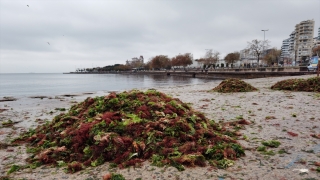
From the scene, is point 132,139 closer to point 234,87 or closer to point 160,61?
point 234,87

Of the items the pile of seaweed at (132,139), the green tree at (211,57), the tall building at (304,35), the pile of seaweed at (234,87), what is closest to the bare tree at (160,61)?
the green tree at (211,57)

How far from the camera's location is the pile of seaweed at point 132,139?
11.1 feet

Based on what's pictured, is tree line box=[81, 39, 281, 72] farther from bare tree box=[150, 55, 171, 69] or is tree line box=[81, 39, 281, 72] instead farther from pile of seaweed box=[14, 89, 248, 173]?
pile of seaweed box=[14, 89, 248, 173]

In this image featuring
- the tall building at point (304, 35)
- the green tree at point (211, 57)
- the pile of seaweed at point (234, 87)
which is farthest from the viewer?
the tall building at point (304, 35)

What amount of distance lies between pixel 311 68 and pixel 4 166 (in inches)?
1643

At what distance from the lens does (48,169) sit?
3.38 meters

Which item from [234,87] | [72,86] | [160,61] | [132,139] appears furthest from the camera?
[160,61]

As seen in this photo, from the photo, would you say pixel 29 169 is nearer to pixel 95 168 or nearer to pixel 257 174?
pixel 95 168

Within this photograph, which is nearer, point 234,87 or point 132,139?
point 132,139

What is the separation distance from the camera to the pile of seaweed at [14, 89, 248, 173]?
340cm

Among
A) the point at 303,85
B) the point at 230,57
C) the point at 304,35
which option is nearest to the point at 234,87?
the point at 303,85

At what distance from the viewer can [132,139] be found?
378 centimetres

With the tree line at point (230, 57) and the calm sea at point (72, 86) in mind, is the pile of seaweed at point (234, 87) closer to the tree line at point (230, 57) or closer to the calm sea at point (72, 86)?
the calm sea at point (72, 86)

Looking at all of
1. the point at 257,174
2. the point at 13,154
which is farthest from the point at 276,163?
the point at 13,154
